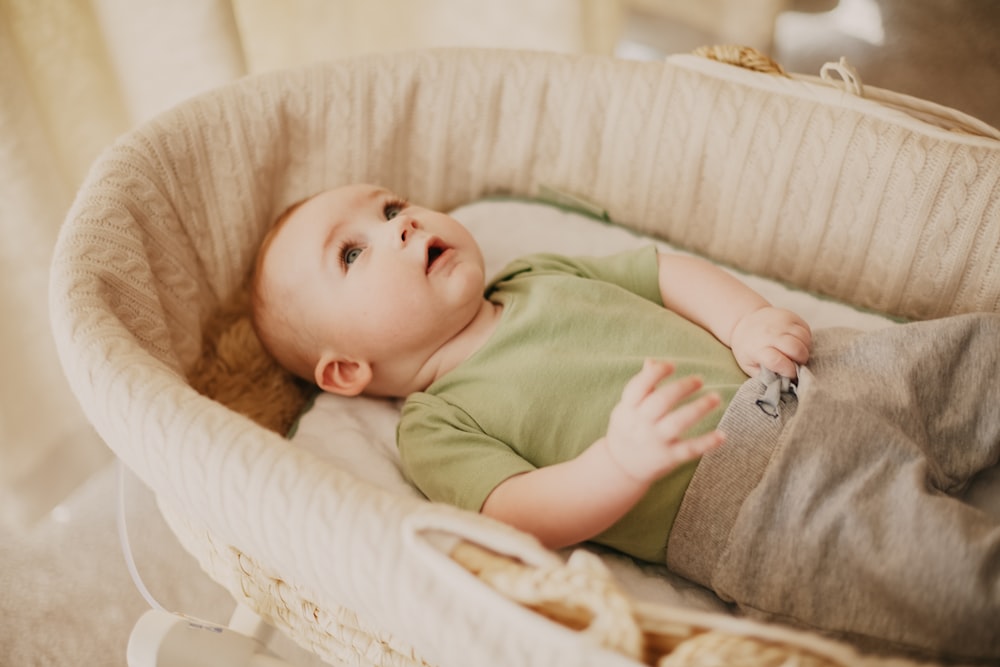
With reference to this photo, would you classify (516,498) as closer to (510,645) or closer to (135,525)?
(510,645)

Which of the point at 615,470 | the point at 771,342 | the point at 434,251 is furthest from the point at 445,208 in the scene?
the point at 615,470

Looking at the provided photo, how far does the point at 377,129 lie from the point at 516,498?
0.61 metres

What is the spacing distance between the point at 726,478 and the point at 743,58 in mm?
623

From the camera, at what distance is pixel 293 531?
21.7 inches

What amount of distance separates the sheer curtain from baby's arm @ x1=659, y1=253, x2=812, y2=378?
69cm

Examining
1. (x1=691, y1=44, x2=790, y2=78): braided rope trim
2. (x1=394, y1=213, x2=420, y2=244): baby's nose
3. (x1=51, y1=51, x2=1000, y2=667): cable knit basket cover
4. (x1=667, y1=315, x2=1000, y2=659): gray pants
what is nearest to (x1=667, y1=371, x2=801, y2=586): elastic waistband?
(x1=667, y1=315, x2=1000, y2=659): gray pants

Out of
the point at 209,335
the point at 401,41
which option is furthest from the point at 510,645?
the point at 401,41

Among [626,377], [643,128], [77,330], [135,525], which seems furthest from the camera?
[135,525]

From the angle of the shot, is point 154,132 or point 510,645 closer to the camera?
point 510,645

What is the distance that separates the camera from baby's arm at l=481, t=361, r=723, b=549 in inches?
22.6

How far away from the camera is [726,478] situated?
76cm

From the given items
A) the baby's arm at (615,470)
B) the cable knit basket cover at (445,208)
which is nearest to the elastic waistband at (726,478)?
the baby's arm at (615,470)

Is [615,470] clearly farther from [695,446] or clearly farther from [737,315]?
[737,315]

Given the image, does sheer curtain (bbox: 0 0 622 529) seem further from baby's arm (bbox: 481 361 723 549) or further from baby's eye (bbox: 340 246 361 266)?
baby's arm (bbox: 481 361 723 549)
